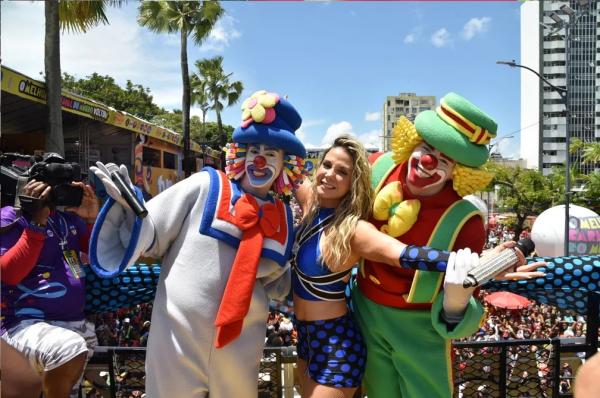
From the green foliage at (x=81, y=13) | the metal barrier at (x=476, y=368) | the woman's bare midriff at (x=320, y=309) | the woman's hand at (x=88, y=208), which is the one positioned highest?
the green foliage at (x=81, y=13)

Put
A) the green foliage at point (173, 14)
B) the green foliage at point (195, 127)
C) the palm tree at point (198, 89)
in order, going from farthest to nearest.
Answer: the green foliage at point (195, 127) → the palm tree at point (198, 89) → the green foliage at point (173, 14)

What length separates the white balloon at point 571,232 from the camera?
10367mm

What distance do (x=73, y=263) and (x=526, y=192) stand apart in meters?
19.7

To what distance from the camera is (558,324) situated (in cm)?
682

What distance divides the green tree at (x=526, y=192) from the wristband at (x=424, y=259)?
18111mm

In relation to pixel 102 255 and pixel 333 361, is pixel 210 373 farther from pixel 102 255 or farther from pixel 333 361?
pixel 102 255

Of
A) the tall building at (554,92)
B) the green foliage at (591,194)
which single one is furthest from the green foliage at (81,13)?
the tall building at (554,92)

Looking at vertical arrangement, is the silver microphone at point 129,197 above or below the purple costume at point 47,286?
above

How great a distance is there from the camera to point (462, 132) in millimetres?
2287

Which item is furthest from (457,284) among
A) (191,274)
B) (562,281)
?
(191,274)

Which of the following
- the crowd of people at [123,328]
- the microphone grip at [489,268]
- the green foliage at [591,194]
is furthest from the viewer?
the green foliage at [591,194]

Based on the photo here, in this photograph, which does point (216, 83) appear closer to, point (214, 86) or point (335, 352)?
point (214, 86)

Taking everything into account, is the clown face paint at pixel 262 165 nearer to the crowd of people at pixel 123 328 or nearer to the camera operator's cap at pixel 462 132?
the camera operator's cap at pixel 462 132

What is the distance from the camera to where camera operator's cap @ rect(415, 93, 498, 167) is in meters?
2.27
